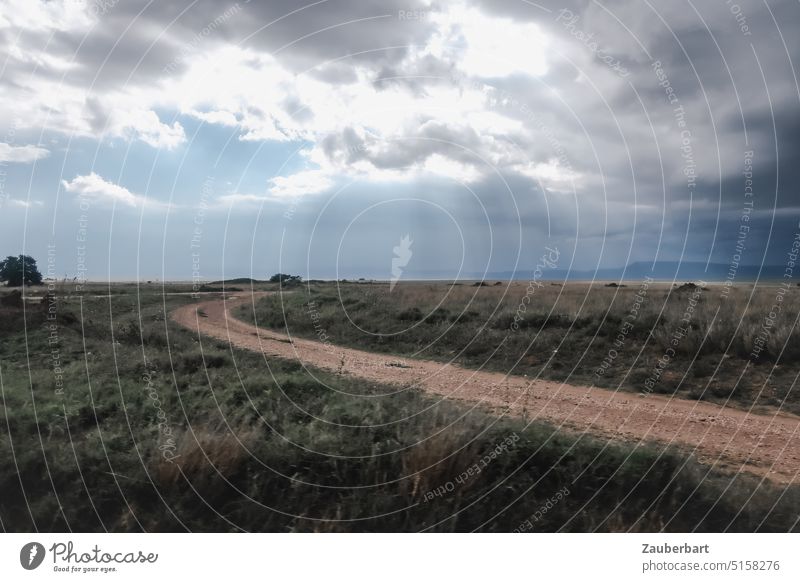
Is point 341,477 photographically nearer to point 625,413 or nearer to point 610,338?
point 625,413

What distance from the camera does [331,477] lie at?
5.76 m

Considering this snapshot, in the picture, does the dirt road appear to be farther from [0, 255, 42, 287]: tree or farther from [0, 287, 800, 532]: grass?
[0, 255, 42, 287]: tree

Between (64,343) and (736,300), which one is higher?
(736,300)

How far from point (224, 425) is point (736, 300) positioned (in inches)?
739

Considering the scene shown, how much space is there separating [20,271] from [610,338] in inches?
596

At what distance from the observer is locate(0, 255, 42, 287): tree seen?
8.00m

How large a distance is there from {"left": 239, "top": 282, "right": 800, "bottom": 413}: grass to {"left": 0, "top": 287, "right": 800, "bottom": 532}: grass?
5.33 meters

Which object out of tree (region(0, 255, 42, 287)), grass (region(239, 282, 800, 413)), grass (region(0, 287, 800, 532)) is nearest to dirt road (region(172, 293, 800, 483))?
grass (region(239, 282, 800, 413))

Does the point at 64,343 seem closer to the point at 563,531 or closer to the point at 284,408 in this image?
the point at 284,408

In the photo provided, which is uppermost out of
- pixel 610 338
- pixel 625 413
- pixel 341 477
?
pixel 610 338

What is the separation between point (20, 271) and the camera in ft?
27.9

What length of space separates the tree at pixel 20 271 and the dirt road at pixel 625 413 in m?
7.41

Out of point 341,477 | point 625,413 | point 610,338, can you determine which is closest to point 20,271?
point 341,477
